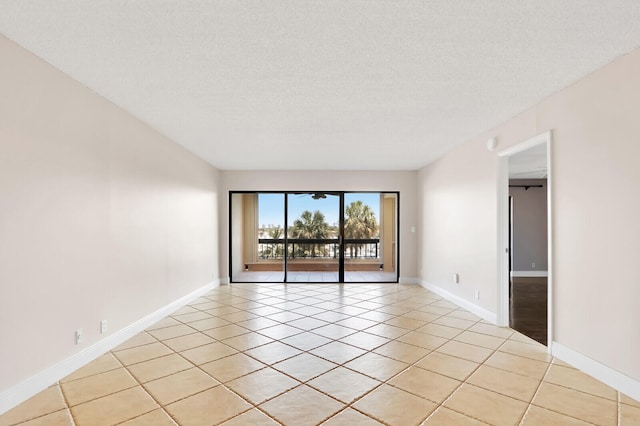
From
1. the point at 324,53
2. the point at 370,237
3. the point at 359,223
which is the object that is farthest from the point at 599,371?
the point at 370,237

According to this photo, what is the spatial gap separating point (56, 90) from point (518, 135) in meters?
4.41

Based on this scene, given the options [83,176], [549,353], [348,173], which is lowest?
[549,353]

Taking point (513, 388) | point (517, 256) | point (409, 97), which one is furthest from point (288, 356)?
point (517, 256)

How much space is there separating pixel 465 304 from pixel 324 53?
419 centimetres

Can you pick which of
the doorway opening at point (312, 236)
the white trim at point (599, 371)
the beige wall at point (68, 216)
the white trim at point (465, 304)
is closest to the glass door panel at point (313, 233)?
the doorway opening at point (312, 236)

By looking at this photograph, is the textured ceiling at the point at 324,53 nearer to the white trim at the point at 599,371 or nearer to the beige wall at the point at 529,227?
the white trim at the point at 599,371

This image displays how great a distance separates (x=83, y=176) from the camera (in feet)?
10.0

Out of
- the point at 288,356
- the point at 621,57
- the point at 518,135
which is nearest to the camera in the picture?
the point at 621,57

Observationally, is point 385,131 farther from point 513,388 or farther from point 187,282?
point 187,282

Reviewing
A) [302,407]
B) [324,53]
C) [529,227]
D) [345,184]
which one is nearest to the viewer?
[302,407]

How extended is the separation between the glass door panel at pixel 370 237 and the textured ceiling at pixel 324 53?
4.43m

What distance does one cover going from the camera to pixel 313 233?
8078mm

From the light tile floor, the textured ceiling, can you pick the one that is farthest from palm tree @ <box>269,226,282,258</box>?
the textured ceiling

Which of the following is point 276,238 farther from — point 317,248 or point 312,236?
point 317,248
